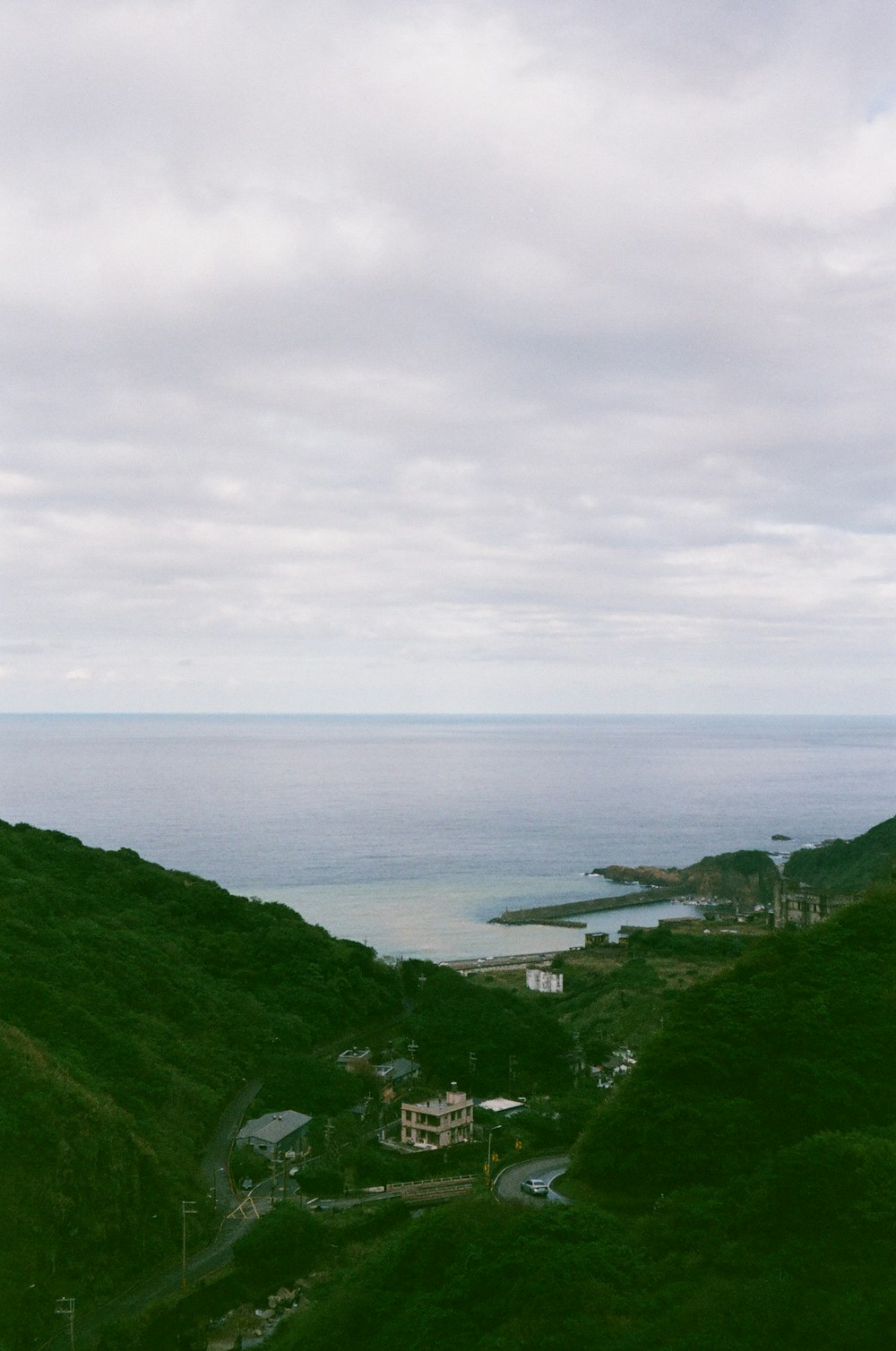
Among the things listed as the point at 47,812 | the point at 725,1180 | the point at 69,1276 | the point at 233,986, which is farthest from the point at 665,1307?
the point at 47,812

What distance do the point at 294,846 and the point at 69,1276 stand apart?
8867cm

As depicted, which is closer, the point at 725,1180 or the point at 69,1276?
the point at 725,1180

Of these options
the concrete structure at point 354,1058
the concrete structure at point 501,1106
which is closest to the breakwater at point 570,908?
the concrete structure at point 354,1058

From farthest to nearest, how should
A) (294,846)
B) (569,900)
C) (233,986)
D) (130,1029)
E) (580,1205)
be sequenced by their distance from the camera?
1. (294,846)
2. (569,900)
3. (233,986)
4. (130,1029)
5. (580,1205)

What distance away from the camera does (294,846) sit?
110 meters

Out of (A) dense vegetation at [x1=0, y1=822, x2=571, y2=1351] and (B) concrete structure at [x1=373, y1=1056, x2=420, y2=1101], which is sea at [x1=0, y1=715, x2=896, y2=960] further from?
Result: (B) concrete structure at [x1=373, y1=1056, x2=420, y2=1101]

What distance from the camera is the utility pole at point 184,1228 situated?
22.3 m

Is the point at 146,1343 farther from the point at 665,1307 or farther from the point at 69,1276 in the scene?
the point at 665,1307

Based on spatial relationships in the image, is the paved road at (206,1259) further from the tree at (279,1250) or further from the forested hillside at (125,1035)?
the tree at (279,1250)

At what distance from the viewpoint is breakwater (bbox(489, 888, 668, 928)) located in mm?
83000

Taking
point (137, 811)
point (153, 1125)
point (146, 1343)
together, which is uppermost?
point (137, 811)

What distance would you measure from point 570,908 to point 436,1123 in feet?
190

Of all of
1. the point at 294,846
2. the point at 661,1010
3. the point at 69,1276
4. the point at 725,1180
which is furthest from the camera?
the point at 294,846

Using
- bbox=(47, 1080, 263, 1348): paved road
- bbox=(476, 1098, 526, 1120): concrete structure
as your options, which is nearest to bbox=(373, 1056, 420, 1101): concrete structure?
bbox=(476, 1098, 526, 1120): concrete structure
